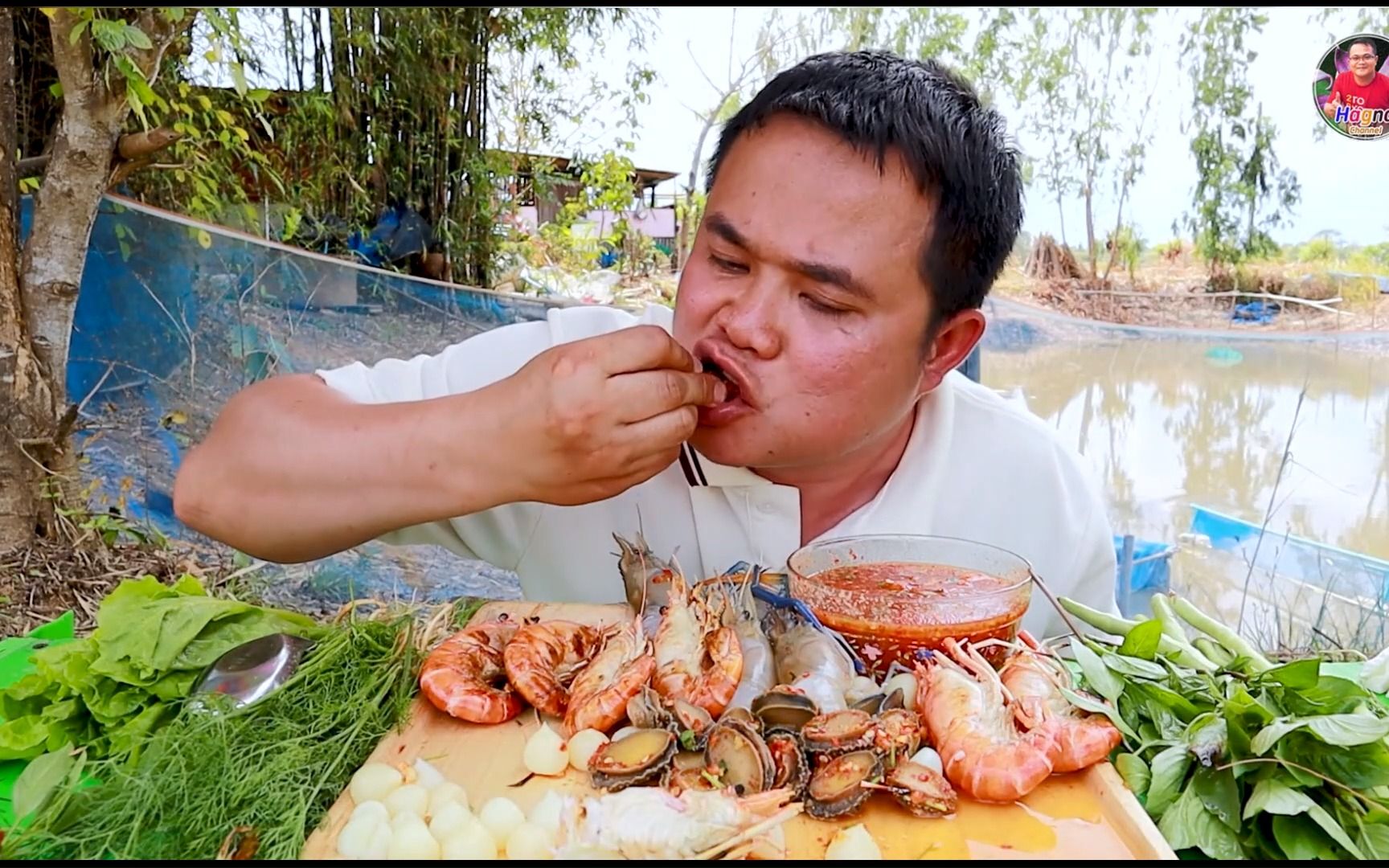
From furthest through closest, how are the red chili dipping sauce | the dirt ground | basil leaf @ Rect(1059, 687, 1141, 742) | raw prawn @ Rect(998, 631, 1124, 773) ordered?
1. the dirt ground
2. the red chili dipping sauce
3. basil leaf @ Rect(1059, 687, 1141, 742)
4. raw prawn @ Rect(998, 631, 1124, 773)

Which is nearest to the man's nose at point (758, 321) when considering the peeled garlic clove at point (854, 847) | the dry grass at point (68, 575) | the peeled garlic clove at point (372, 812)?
the peeled garlic clove at point (854, 847)

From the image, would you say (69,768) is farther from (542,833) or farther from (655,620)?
(655,620)

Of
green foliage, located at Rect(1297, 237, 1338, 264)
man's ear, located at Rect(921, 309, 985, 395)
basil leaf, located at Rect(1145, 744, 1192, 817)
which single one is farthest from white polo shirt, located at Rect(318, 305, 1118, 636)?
green foliage, located at Rect(1297, 237, 1338, 264)

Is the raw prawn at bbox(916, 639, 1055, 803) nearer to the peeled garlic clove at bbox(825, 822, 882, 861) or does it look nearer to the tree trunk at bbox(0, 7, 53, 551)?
the peeled garlic clove at bbox(825, 822, 882, 861)

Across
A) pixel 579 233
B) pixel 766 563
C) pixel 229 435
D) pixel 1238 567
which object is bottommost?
pixel 1238 567

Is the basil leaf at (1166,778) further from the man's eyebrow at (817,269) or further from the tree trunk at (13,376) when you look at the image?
the tree trunk at (13,376)

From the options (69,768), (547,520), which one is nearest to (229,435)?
(69,768)

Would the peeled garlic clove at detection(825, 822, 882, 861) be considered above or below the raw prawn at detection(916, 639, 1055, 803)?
below

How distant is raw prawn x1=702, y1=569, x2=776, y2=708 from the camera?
1.45 metres

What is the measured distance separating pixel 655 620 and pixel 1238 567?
4.26 m

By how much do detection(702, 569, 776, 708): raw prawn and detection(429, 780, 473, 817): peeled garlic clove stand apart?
408mm

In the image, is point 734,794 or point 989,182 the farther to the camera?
point 989,182

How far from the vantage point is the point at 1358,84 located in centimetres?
357

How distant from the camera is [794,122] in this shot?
1.88 m
